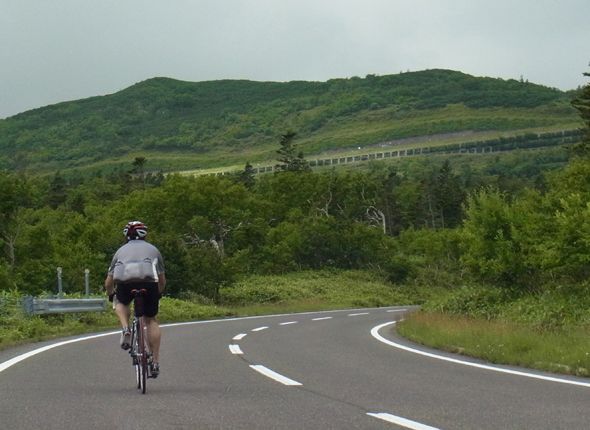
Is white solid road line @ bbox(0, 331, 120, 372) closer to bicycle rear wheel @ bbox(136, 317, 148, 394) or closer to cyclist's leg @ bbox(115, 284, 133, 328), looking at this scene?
cyclist's leg @ bbox(115, 284, 133, 328)

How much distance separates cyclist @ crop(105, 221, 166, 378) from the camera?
9141mm

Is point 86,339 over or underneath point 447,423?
underneath

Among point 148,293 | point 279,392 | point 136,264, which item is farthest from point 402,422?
point 136,264

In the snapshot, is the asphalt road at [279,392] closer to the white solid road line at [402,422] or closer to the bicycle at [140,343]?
the white solid road line at [402,422]

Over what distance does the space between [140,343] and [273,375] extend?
7.17 ft

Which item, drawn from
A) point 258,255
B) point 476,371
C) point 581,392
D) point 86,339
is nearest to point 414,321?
point 86,339

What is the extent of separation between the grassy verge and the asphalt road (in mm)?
562

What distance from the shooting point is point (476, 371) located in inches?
450

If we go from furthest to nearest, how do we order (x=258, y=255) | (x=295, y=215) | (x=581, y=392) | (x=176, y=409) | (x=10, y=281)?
(x=295, y=215), (x=258, y=255), (x=10, y=281), (x=581, y=392), (x=176, y=409)

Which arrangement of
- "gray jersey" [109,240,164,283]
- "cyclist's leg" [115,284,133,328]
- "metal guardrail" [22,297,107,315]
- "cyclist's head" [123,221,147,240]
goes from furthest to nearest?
"metal guardrail" [22,297,107,315], "cyclist's head" [123,221,147,240], "cyclist's leg" [115,284,133,328], "gray jersey" [109,240,164,283]

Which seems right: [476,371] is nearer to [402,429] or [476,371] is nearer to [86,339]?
[402,429]

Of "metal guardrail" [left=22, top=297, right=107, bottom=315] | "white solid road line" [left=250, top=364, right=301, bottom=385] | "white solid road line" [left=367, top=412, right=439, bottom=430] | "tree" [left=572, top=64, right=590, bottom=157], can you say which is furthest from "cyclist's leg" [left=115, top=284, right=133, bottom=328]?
"tree" [left=572, top=64, right=590, bottom=157]

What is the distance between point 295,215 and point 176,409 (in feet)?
258

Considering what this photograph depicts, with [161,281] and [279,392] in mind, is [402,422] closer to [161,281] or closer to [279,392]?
[279,392]
